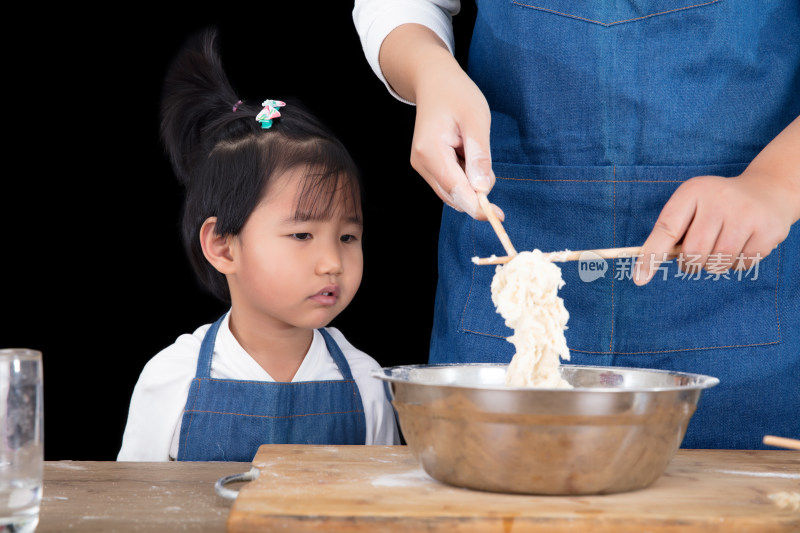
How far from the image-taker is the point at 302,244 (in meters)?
1.85

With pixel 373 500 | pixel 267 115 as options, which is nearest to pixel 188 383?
pixel 267 115

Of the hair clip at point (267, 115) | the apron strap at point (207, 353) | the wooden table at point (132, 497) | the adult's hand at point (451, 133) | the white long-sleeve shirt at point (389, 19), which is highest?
the white long-sleeve shirt at point (389, 19)

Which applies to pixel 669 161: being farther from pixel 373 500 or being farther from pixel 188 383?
pixel 188 383

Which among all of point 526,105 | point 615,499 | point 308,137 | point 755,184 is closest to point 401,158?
point 308,137

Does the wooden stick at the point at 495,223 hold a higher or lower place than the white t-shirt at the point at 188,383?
higher

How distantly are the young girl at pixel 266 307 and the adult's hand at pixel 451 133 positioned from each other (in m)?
0.47

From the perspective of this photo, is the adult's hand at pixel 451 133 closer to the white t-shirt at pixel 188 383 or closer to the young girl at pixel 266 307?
the young girl at pixel 266 307

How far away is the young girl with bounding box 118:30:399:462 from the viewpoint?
1827 millimetres

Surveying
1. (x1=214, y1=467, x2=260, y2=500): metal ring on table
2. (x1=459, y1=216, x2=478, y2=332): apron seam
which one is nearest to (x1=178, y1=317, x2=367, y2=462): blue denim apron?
(x1=459, y1=216, x2=478, y2=332): apron seam

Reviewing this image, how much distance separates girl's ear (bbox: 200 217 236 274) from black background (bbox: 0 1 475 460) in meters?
0.63

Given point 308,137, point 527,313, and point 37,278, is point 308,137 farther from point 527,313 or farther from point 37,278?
point 37,278

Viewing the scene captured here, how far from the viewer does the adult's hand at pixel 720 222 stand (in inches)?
50.3

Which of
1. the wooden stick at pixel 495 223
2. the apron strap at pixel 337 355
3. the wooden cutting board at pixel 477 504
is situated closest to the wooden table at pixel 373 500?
the wooden cutting board at pixel 477 504

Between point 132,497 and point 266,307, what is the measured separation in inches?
30.7
